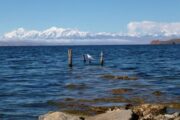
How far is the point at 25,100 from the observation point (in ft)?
91.2

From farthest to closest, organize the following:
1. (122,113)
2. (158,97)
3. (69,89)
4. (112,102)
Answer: (69,89)
(158,97)
(112,102)
(122,113)

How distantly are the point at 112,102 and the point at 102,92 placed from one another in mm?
4859

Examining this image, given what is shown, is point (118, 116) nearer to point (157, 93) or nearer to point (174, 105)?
point (174, 105)

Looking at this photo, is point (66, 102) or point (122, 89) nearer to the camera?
point (66, 102)

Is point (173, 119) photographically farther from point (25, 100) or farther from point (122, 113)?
point (25, 100)

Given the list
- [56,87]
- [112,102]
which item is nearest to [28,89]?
[56,87]

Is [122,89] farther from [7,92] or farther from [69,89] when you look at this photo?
[7,92]

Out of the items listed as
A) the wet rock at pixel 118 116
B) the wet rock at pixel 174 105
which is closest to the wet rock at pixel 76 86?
the wet rock at pixel 174 105

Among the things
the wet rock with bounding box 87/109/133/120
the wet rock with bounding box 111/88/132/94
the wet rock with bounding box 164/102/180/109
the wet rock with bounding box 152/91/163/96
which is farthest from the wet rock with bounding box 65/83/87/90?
the wet rock with bounding box 87/109/133/120

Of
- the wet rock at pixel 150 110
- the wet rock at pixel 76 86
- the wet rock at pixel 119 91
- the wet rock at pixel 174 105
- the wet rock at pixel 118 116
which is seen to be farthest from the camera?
the wet rock at pixel 76 86

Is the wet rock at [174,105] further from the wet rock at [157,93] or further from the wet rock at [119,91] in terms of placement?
the wet rock at [119,91]

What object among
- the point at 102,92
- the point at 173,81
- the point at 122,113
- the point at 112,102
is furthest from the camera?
the point at 173,81

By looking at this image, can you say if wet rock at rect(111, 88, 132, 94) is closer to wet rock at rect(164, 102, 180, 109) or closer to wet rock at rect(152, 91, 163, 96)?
wet rock at rect(152, 91, 163, 96)

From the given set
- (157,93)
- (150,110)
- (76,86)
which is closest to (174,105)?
(150,110)
